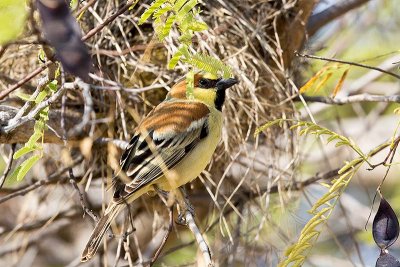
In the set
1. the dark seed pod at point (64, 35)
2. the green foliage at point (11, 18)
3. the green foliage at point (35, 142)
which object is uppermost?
the green foliage at point (11, 18)

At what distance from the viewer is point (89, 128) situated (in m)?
3.30

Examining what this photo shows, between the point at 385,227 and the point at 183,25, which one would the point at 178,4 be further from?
the point at 385,227

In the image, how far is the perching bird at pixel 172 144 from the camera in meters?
2.93

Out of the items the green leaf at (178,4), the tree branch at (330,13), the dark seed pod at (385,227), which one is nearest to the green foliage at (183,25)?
the green leaf at (178,4)

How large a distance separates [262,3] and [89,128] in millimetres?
925

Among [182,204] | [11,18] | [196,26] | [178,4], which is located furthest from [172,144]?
[11,18]

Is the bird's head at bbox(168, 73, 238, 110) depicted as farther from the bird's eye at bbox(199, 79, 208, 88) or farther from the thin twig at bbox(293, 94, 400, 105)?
the thin twig at bbox(293, 94, 400, 105)

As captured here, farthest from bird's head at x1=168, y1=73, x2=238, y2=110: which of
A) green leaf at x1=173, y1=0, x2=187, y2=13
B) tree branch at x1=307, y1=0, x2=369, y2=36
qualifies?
green leaf at x1=173, y1=0, x2=187, y2=13

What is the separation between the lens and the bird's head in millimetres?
3150

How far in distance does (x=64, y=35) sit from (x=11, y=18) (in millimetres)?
93

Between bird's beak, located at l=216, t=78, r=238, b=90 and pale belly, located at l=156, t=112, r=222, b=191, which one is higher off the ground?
bird's beak, located at l=216, t=78, r=238, b=90

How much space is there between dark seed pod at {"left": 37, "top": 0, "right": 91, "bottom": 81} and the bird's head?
1.83m

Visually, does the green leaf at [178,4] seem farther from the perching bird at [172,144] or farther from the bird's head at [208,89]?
the bird's head at [208,89]

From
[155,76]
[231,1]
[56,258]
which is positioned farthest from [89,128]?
[56,258]
